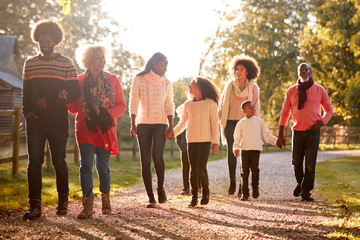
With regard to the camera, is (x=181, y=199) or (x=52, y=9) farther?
(x=52, y=9)

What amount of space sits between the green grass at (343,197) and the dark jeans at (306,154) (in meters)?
0.45

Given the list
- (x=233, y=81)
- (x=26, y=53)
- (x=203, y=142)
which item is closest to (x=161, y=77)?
(x=203, y=142)

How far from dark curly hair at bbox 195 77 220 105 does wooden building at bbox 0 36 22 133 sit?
21.2 m

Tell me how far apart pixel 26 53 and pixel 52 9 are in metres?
3.80

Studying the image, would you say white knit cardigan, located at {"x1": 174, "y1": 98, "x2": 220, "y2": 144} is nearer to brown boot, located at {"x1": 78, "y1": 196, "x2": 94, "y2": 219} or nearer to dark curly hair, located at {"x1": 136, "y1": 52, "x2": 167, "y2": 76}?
dark curly hair, located at {"x1": 136, "y1": 52, "x2": 167, "y2": 76}

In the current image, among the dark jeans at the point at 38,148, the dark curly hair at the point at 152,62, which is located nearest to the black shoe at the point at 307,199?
the dark curly hair at the point at 152,62

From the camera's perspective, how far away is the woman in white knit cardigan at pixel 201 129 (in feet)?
20.2

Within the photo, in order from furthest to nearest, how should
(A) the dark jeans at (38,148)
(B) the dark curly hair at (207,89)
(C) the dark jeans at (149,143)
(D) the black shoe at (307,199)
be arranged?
1. (D) the black shoe at (307,199)
2. (B) the dark curly hair at (207,89)
3. (C) the dark jeans at (149,143)
4. (A) the dark jeans at (38,148)

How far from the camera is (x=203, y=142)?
243 inches

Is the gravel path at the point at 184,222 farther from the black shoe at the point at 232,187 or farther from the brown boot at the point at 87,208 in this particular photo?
the black shoe at the point at 232,187

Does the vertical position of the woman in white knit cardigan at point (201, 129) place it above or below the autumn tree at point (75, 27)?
below

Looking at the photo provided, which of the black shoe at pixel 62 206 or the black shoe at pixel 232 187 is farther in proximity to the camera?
the black shoe at pixel 232 187

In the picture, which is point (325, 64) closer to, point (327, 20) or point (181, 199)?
point (327, 20)

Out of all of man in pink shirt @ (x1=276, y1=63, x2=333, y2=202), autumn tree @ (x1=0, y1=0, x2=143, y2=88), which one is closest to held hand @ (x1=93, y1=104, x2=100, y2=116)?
man in pink shirt @ (x1=276, y1=63, x2=333, y2=202)
